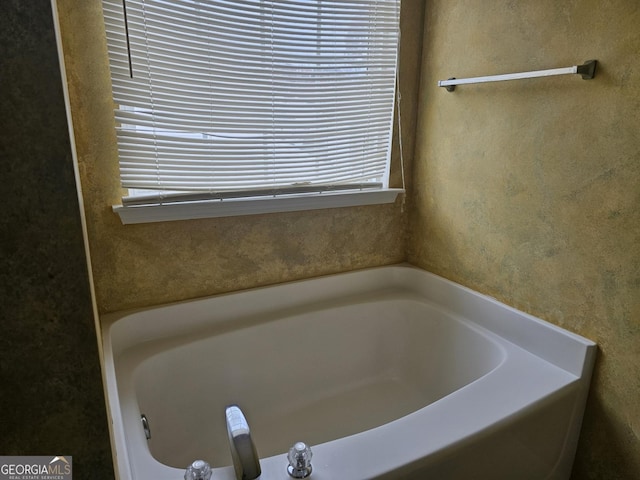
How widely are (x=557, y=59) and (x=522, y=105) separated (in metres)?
0.16

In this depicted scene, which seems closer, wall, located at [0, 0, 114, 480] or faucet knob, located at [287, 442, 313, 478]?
wall, located at [0, 0, 114, 480]

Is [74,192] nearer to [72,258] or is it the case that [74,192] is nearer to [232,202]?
[72,258]

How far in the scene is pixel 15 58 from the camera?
0.39 m

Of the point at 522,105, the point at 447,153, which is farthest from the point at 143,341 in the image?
the point at 522,105

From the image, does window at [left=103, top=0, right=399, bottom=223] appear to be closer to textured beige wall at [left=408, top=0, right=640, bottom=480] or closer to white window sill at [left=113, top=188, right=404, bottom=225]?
white window sill at [left=113, top=188, right=404, bottom=225]

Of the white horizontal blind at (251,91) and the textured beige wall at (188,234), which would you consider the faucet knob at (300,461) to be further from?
the white horizontal blind at (251,91)

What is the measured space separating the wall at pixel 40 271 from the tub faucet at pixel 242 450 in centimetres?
38

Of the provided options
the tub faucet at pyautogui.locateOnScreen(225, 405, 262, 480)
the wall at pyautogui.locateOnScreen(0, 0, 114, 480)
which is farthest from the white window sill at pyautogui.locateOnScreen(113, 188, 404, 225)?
the wall at pyautogui.locateOnScreen(0, 0, 114, 480)

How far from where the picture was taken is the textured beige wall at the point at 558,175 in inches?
43.5

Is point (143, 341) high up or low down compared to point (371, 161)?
down

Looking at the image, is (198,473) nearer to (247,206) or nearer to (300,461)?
(300,461)

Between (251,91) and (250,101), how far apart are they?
4 cm

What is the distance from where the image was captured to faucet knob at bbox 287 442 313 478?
34.9 inches

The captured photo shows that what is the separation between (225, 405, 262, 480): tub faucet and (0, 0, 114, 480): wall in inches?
15.0
